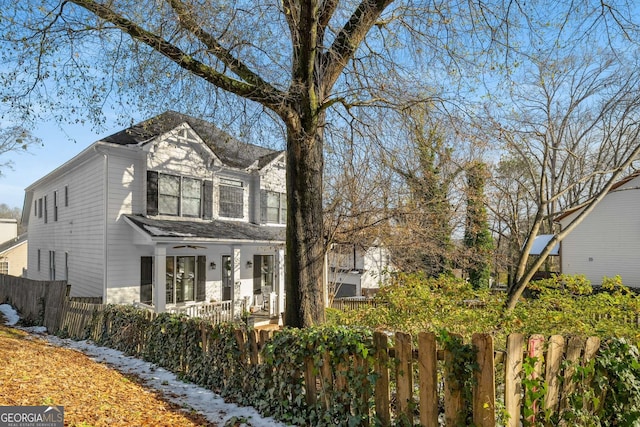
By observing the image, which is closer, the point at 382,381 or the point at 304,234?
the point at 382,381

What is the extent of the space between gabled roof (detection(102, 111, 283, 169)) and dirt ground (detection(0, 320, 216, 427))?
512 cm

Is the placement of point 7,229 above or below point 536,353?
above

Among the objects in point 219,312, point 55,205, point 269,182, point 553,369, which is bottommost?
point 219,312

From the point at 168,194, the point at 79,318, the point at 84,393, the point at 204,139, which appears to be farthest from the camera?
the point at 168,194

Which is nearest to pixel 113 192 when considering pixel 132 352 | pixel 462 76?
pixel 132 352

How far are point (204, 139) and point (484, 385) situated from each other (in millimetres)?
12076

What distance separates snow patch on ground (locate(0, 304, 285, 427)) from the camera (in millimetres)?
5152

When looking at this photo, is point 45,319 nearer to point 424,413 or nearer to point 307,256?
point 307,256

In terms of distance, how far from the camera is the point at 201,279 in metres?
15.5

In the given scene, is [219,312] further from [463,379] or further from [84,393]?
[463,379]

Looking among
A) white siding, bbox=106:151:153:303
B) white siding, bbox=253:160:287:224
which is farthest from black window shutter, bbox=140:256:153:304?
white siding, bbox=253:160:287:224

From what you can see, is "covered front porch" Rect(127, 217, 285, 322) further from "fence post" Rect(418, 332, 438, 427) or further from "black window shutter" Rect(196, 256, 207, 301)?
"fence post" Rect(418, 332, 438, 427)

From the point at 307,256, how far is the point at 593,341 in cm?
395

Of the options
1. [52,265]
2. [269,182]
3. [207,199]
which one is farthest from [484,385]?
[52,265]
